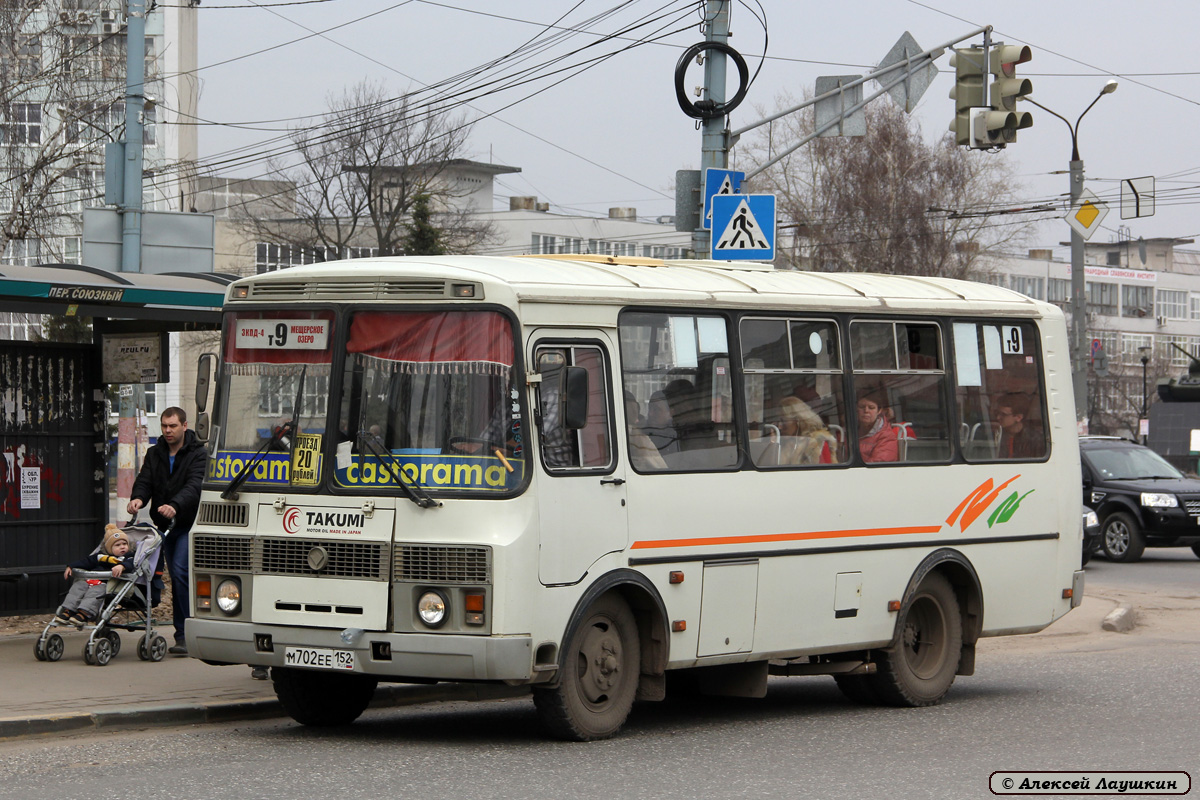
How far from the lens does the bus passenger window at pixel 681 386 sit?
1006cm

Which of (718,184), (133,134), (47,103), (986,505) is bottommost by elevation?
(986,505)

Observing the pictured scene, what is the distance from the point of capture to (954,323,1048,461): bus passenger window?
12234 mm

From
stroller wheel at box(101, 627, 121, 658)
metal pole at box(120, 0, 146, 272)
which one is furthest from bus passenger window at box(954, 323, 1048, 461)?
metal pole at box(120, 0, 146, 272)

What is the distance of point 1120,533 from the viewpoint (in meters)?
25.6

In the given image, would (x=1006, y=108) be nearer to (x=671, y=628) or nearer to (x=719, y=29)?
(x=719, y=29)

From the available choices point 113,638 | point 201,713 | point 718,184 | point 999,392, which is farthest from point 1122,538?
point 201,713

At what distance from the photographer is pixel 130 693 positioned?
35.9 ft

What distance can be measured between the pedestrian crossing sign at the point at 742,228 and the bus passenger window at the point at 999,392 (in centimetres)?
327

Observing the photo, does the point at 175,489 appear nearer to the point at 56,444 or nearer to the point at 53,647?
the point at 53,647

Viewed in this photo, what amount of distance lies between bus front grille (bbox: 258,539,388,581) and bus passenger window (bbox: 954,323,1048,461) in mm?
4689

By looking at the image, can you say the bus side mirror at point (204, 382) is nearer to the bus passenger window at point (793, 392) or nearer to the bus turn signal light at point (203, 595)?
the bus turn signal light at point (203, 595)

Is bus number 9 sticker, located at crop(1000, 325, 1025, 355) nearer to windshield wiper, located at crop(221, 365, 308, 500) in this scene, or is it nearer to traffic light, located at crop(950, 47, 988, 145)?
windshield wiper, located at crop(221, 365, 308, 500)

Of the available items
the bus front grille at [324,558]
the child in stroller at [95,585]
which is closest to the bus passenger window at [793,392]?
the bus front grille at [324,558]

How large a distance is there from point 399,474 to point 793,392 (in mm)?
2922
